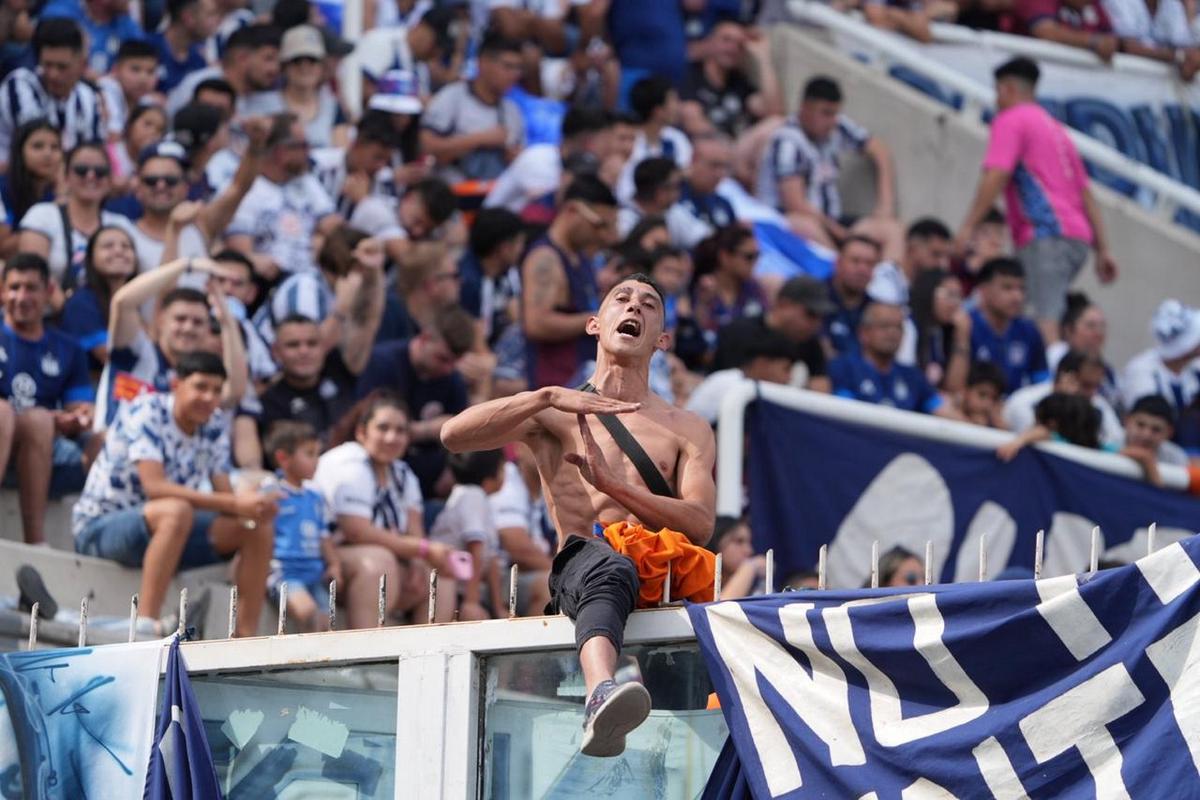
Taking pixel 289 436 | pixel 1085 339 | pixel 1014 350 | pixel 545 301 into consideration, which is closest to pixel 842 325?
pixel 1014 350

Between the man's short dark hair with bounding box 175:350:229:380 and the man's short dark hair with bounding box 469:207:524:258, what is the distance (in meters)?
3.14

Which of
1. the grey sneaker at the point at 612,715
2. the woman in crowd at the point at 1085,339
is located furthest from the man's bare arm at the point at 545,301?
the grey sneaker at the point at 612,715

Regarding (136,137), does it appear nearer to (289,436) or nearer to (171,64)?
(171,64)

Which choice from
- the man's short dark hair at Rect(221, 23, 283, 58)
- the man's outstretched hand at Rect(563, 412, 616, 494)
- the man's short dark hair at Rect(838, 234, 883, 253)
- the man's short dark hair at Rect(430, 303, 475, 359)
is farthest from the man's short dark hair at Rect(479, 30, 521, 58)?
the man's outstretched hand at Rect(563, 412, 616, 494)

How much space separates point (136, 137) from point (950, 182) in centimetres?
728

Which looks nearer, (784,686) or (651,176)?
(784,686)

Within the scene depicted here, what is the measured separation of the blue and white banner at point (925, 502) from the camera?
12125 mm

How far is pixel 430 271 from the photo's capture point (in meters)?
12.9

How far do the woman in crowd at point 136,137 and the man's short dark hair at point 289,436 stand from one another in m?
2.57

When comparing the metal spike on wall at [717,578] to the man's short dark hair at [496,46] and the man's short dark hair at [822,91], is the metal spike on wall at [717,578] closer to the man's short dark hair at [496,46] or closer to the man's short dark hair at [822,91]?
the man's short dark hair at [496,46]

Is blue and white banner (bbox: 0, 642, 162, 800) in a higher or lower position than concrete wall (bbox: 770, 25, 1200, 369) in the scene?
higher

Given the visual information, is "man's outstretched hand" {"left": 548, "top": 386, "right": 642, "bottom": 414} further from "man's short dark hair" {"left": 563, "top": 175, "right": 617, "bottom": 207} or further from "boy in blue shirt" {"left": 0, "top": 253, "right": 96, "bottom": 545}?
"man's short dark hair" {"left": 563, "top": 175, "right": 617, "bottom": 207}

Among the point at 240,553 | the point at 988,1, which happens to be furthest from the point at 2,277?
the point at 988,1

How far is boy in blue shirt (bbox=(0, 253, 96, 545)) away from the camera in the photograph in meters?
10.5
